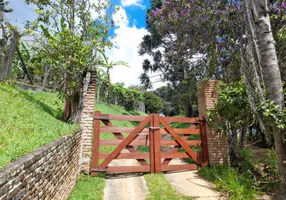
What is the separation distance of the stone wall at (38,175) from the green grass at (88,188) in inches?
18.2

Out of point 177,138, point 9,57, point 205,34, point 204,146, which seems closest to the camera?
point 177,138

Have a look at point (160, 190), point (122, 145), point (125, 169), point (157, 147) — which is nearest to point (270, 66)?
point (157, 147)

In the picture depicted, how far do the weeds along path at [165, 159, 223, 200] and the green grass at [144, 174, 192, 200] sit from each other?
0.21 m

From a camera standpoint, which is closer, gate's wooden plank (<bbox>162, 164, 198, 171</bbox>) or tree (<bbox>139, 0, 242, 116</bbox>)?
gate's wooden plank (<bbox>162, 164, 198, 171</bbox>)

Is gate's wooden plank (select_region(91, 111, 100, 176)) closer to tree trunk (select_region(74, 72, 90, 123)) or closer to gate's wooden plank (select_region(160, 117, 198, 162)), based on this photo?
tree trunk (select_region(74, 72, 90, 123))

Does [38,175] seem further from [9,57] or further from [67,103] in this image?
[9,57]

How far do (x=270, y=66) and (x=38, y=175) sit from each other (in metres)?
4.73

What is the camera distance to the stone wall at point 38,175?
1.52m

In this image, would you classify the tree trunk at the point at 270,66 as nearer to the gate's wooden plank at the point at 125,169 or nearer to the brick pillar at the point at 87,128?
the gate's wooden plank at the point at 125,169

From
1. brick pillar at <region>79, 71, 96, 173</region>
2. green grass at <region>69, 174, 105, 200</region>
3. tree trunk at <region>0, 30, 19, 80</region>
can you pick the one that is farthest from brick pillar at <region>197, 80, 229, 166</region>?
tree trunk at <region>0, 30, 19, 80</region>

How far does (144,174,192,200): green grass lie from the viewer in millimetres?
3916

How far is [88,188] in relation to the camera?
4320mm

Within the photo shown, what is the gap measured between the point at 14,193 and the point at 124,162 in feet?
18.6

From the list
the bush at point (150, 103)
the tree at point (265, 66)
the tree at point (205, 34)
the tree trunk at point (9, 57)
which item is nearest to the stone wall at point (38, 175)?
the tree at point (265, 66)
